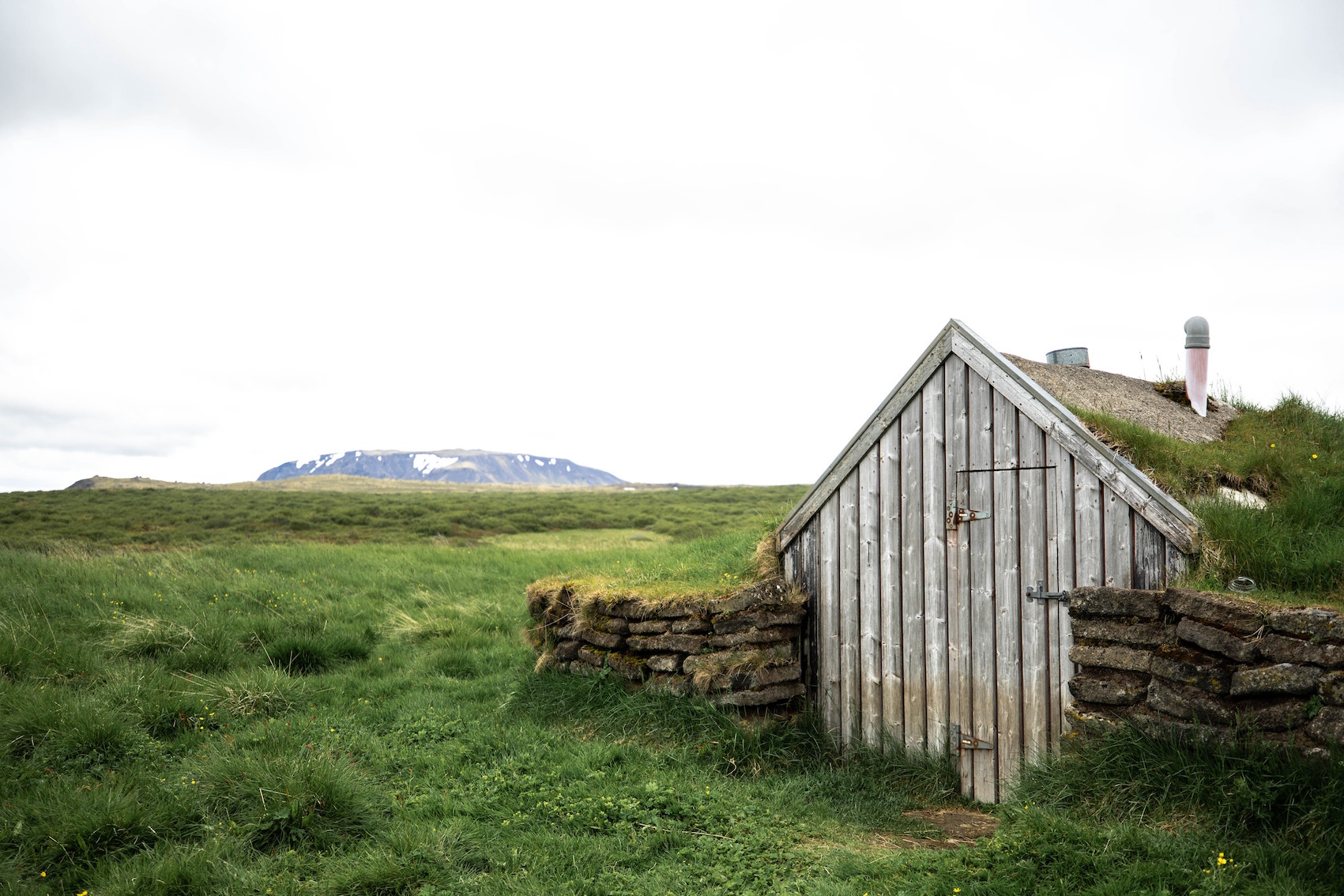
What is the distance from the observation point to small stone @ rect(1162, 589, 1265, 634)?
4062mm

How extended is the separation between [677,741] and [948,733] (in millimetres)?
2271

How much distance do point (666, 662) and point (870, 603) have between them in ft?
6.57

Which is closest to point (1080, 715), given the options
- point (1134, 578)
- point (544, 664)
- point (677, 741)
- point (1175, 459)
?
point (1134, 578)

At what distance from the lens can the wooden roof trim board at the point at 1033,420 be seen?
192 inches

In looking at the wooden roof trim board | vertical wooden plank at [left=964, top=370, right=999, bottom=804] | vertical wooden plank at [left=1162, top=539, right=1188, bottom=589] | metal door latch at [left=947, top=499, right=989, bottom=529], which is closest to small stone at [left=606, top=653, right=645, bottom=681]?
the wooden roof trim board

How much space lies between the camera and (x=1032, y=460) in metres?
5.61

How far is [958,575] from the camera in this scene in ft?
19.6

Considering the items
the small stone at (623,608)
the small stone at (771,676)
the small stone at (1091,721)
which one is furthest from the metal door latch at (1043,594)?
the small stone at (623,608)

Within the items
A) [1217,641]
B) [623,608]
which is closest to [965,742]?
[1217,641]

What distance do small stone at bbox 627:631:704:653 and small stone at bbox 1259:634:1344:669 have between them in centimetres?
423

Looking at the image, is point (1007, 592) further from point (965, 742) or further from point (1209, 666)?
point (1209, 666)

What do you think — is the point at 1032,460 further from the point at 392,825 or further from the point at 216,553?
the point at 216,553

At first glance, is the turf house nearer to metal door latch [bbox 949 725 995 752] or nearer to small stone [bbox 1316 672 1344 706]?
metal door latch [bbox 949 725 995 752]

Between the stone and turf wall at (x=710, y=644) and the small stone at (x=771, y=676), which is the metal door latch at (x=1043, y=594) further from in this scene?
the small stone at (x=771, y=676)
